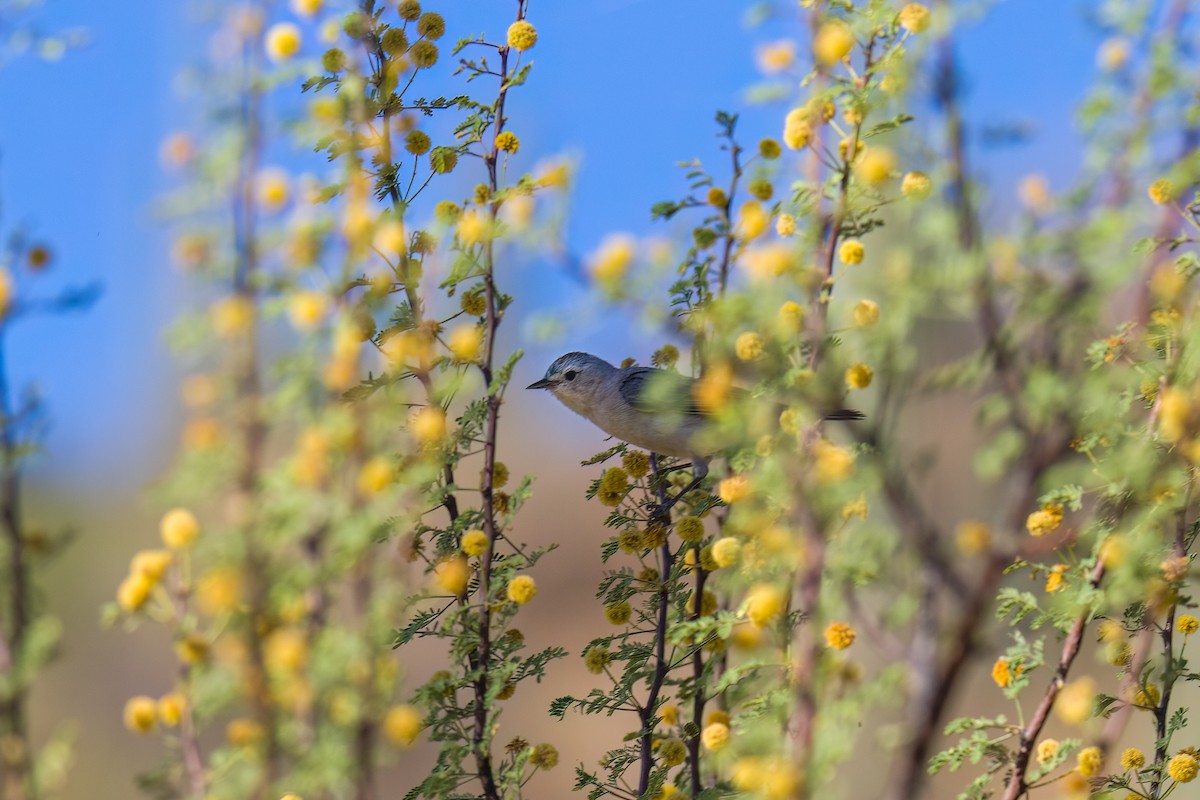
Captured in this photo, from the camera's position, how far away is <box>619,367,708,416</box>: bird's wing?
1276mm

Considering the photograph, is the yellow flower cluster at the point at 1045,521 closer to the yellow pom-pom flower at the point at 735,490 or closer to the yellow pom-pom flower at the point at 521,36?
the yellow pom-pom flower at the point at 735,490

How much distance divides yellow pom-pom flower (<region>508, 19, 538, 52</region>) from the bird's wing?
21.2 inches

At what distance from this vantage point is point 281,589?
47.8 inches

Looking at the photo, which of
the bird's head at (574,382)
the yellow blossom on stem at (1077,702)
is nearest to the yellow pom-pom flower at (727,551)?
the yellow blossom on stem at (1077,702)

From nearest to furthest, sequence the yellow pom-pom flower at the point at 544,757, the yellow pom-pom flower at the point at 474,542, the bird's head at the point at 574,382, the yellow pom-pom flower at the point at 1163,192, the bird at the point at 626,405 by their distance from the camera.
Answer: the yellow pom-pom flower at the point at 474,542, the yellow pom-pom flower at the point at 544,757, the yellow pom-pom flower at the point at 1163,192, the bird at the point at 626,405, the bird's head at the point at 574,382

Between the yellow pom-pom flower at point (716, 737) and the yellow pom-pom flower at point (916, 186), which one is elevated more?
the yellow pom-pom flower at point (916, 186)

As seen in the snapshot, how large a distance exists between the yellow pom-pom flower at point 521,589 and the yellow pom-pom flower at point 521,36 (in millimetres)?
792

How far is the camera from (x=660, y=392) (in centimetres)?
116

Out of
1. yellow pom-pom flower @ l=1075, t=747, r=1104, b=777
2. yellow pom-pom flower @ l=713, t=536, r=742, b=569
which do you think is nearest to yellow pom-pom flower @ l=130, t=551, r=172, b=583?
yellow pom-pom flower @ l=713, t=536, r=742, b=569

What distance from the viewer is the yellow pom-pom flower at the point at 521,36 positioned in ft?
5.17

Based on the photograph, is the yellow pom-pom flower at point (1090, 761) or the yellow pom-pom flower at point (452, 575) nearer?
the yellow pom-pom flower at point (452, 575)

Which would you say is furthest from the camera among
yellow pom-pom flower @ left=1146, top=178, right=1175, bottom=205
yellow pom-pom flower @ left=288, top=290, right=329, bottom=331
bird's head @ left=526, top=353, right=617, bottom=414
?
bird's head @ left=526, top=353, right=617, bottom=414

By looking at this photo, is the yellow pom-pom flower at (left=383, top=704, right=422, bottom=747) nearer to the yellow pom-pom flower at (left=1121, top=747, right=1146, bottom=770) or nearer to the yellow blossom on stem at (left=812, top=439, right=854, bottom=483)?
the yellow blossom on stem at (left=812, top=439, right=854, bottom=483)

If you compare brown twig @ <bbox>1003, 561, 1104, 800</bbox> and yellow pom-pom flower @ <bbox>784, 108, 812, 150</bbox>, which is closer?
brown twig @ <bbox>1003, 561, 1104, 800</bbox>
